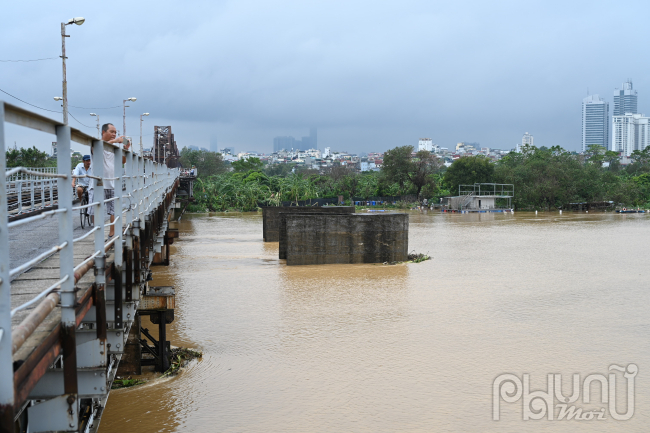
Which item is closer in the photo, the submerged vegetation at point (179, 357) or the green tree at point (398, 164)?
the submerged vegetation at point (179, 357)

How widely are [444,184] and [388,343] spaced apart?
73.0m

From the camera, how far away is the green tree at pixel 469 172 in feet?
254

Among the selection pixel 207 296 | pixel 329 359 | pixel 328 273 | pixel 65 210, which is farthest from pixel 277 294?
pixel 65 210

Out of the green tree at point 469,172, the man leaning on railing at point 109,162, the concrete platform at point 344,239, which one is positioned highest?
the green tree at point 469,172

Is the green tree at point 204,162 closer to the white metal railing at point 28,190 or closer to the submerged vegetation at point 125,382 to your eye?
the white metal railing at point 28,190

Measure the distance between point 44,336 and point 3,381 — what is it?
706 mm

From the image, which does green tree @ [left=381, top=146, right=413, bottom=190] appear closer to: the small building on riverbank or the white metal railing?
the small building on riverbank

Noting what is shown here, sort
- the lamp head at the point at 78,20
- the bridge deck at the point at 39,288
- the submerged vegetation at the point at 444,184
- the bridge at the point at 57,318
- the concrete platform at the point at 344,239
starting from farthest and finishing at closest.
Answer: the submerged vegetation at the point at 444,184, the concrete platform at the point at 344,239, the lamp head at the point at 78,20, the bridge deck at the point at 39,288, the bridge at the point at 57,318

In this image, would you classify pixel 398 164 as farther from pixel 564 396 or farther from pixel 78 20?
pixel 564 396

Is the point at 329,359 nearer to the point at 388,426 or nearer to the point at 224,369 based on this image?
the point at 224,369

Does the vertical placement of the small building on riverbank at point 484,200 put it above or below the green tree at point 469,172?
below

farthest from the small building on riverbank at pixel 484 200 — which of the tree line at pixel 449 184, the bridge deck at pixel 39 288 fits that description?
the bridge deck at pixel 39 288

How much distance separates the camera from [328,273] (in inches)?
878

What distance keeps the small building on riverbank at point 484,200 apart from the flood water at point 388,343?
45630 mm
